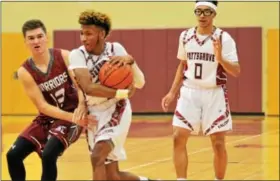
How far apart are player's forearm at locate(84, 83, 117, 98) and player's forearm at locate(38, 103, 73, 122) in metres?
0.56

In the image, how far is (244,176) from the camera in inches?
379

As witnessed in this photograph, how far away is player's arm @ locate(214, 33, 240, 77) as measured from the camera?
7.27 meters

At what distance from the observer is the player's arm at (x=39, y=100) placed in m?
6.80

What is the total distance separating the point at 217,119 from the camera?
756 cm

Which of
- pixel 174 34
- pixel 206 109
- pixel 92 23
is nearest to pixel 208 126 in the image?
pixel 206 109

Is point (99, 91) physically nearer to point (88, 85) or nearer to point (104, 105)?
point (88, 85)

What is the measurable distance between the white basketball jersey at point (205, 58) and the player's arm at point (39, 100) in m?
1.59

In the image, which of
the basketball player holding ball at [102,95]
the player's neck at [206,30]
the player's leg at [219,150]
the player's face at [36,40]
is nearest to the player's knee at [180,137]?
the player's leg at [219,150]

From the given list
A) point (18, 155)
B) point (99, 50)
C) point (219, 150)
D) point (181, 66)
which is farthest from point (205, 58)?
point (18, 155)

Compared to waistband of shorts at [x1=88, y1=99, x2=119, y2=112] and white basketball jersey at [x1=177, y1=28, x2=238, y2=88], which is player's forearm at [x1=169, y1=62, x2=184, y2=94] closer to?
white basketball jersey at [x1=177, y1=28, x2=238, y2=88]

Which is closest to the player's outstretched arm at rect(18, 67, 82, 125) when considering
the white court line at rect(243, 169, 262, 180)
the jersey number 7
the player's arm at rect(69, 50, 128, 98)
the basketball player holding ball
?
the jersey number 7

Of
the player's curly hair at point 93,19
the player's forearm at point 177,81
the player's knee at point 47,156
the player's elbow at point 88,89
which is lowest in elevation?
the player's knee at point 47,156

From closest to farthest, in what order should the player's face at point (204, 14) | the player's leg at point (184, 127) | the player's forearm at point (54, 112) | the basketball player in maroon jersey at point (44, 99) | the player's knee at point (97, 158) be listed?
the player's knee at point (97, 158)
the player's forearm at point (54, 112)
the basketball player in maroon jersey at point (44, 99)
the player's face at point (204, 14)
the player's leg at point (184, 127)

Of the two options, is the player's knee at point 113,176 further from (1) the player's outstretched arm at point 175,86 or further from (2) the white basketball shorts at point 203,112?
(1) the player's outstretched arm at point 175,86
